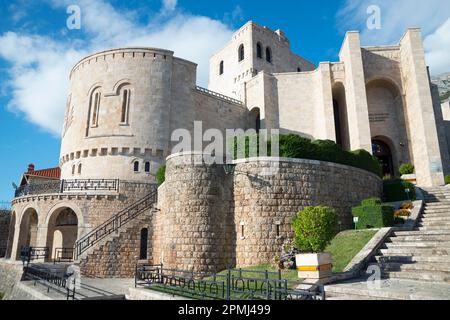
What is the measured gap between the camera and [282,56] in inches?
1594

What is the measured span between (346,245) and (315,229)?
267 centimetres

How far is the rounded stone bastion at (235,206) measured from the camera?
15.0 m

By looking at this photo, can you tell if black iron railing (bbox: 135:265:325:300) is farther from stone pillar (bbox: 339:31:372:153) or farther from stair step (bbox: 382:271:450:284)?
stone pillar (bbox: 339:31:372:153)

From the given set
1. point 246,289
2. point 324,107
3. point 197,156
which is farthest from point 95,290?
point 324,107

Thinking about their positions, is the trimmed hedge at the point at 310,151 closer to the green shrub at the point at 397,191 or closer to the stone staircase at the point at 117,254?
the green shrub at the point at 397,191

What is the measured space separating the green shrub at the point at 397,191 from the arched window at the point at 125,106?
729 inches

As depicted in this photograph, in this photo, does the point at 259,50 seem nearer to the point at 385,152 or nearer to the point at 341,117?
the point at 341,117

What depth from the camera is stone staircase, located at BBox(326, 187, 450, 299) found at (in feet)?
27.8

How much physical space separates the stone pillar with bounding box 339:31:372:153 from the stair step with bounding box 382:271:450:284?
16320 millimetres

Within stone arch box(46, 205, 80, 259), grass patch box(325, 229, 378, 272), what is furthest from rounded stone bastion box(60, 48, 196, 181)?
grass patch box(325, 229, 378, 272)
